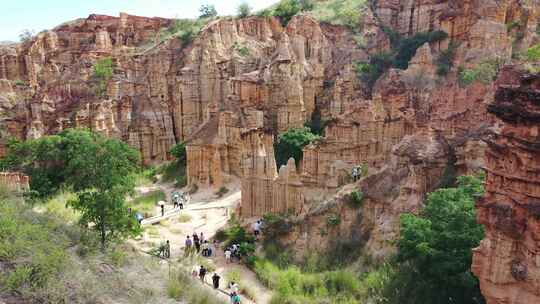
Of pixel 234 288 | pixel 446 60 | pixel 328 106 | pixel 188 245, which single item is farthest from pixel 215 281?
pixel 446 60

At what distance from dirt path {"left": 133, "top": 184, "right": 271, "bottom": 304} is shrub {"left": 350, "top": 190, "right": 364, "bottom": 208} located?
15.6ft

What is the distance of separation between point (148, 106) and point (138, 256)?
928 inches

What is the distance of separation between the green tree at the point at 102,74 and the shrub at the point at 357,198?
27444 mm

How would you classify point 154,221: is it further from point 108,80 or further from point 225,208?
point 108,80

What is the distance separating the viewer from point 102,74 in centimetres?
3991

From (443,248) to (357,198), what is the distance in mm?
4718

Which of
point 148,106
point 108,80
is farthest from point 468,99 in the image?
point 108,80

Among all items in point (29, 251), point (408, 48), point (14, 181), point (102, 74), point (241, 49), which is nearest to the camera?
point (29, 251)

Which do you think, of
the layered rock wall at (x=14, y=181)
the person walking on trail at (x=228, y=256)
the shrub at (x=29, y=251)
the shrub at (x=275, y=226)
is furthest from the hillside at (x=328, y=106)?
the layered rock wall at (x=14, y=181)

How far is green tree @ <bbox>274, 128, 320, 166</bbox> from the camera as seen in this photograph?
30312 millimetres

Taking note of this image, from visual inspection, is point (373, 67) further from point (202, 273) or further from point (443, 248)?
point (202, 273)

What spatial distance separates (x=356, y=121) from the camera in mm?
21906

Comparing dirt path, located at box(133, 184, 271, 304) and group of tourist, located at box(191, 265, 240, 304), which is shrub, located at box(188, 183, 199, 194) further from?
group of tourist, located at box(191, 265, 240, 304)

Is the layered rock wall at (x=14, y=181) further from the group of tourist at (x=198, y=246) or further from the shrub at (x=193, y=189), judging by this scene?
the shrub at (x=193, y=189)
